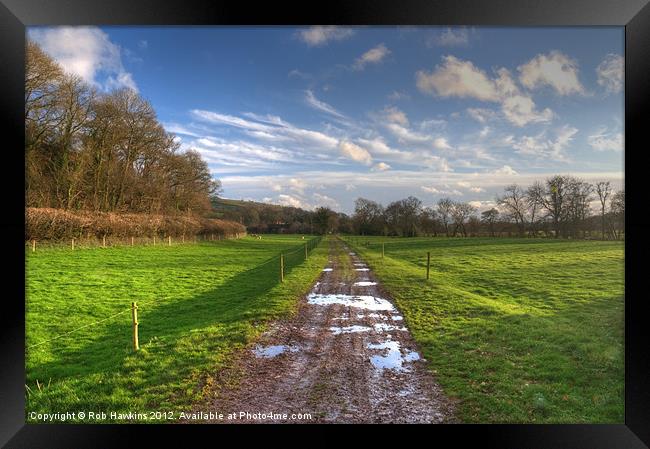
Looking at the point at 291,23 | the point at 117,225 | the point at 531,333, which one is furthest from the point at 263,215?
the point at 531,333

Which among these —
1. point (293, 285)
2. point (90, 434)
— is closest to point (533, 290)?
point (293, 285)

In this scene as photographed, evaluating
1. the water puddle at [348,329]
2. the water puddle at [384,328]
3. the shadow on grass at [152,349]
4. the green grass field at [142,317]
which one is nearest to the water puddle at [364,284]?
the green grass field at [142,317]

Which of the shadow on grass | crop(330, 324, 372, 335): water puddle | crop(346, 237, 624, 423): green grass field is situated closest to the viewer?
crop(346, 237, 624, 423): green grass field

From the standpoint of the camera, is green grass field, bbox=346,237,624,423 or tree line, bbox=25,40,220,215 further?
tree line, bbox=25,40,220,215

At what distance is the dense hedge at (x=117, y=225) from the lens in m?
6.61

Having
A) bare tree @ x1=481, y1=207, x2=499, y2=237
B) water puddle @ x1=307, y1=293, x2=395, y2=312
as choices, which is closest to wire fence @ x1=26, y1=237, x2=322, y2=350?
water puddle @ x1=307, y1=293, x2=395, y2=312

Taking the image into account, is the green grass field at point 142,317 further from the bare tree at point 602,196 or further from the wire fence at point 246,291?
the bare tree at point 602,196

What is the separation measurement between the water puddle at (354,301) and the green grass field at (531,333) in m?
0.40

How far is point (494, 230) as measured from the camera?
580 cm

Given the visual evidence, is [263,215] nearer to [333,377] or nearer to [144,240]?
[144,240]

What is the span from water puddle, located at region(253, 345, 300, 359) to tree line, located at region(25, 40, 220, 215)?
9.79 ft

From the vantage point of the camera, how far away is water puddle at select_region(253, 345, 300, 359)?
3490mm

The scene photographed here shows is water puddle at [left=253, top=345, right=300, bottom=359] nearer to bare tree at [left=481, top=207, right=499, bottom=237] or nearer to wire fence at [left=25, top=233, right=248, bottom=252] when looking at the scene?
bare tree at [left=481, top=207, right=499, bottom=237]

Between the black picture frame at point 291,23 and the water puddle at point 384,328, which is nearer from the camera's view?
the black picture frame at point 291,23
